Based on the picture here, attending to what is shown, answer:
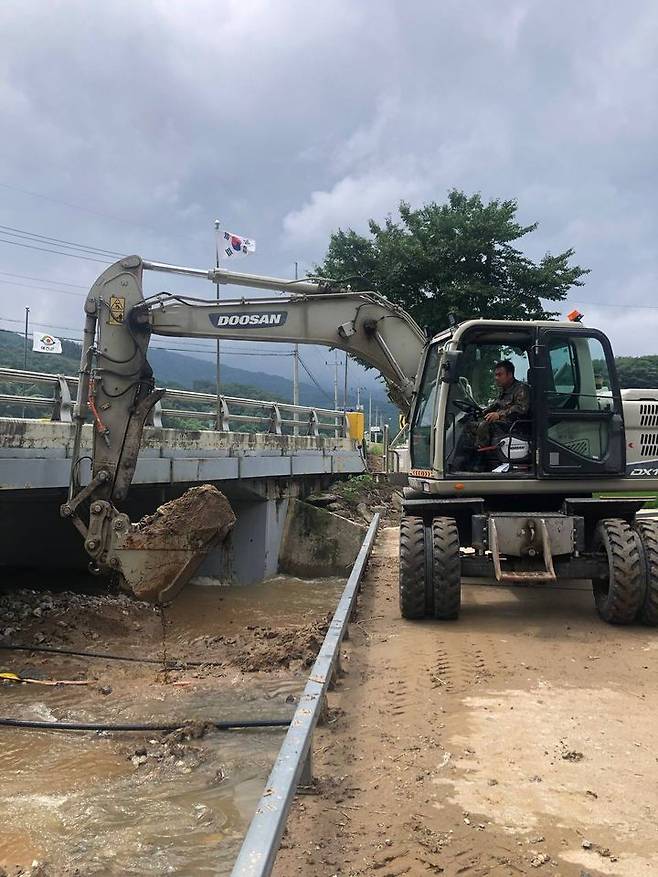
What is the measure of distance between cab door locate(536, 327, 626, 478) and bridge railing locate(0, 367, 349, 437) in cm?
589

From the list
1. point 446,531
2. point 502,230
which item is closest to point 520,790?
point 446,531

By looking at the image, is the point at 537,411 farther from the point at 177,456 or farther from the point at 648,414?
the point at 177,456

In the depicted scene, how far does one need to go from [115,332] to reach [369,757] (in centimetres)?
587

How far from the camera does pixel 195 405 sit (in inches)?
653

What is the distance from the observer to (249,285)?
8531 mm

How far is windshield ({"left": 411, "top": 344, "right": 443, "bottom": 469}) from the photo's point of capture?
7199mm

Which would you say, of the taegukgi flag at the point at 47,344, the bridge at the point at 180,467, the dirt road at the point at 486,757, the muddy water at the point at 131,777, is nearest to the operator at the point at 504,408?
A: the dirt road at the point at 486,757

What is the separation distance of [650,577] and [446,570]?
5.96ft

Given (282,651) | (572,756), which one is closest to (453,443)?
(282,651)

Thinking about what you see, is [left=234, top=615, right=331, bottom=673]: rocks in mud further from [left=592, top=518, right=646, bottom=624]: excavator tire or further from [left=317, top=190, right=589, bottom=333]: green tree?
[left=317, top=190, right=589, bottom=333]: green tree

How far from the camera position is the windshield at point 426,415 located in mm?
7199

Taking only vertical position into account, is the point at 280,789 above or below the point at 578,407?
below

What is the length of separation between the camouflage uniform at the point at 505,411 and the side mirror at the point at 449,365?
22.9 inches

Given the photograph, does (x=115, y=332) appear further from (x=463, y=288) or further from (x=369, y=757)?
(x=463, y=288)
